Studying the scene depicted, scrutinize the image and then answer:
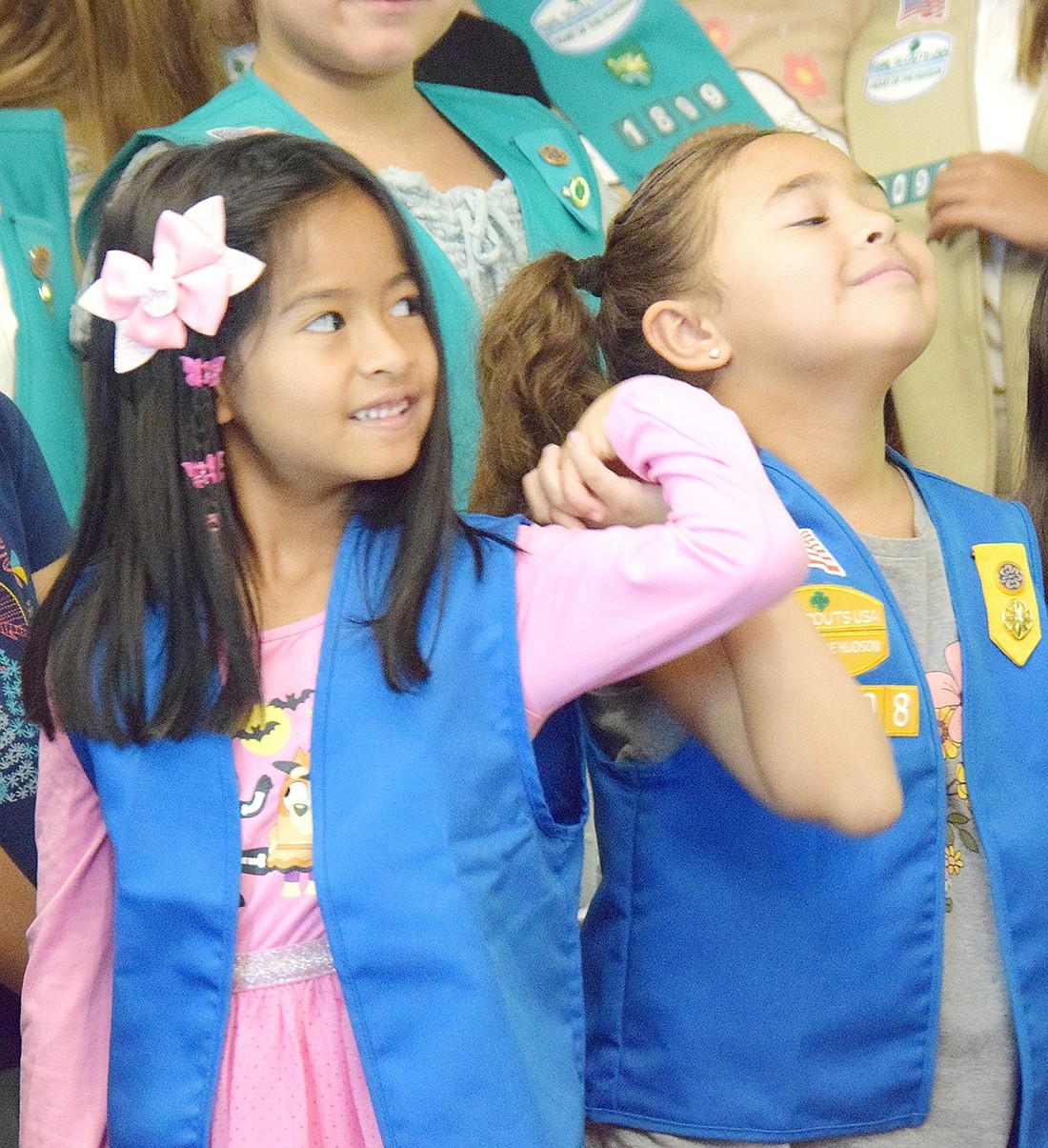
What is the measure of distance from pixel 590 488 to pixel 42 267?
78 centimetres

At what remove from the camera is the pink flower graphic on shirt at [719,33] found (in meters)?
1.69

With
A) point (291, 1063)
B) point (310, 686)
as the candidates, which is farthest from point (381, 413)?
point (291, 1063)

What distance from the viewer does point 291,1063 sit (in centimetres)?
91

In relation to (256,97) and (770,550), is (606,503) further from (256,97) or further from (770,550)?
(256,97)

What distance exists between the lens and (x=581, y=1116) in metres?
0.94

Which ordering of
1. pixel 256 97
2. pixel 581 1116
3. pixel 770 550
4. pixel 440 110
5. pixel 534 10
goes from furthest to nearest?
pixel 534 10
pixel 440 110
pixel 256 97
pixel 581 1116
pixel 770 550

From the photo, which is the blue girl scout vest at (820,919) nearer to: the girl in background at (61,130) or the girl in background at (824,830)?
the girl in background at (824,830)

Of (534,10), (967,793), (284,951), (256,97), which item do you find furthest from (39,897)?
(534,10)

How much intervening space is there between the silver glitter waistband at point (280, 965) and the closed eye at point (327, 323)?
0.39m

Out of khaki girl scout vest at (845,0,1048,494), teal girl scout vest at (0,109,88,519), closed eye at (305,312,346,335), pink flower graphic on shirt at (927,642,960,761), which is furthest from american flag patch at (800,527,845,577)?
teal girl scout vest at (0,109,88,519)

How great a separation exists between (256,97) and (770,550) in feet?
2.51

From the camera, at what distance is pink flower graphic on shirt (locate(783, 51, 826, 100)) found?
1646mm

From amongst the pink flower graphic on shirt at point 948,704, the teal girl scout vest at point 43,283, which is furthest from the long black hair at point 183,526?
the teal girl scout vest at point 43,283

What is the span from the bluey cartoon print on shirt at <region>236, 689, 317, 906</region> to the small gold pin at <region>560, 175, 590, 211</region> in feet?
2.16
